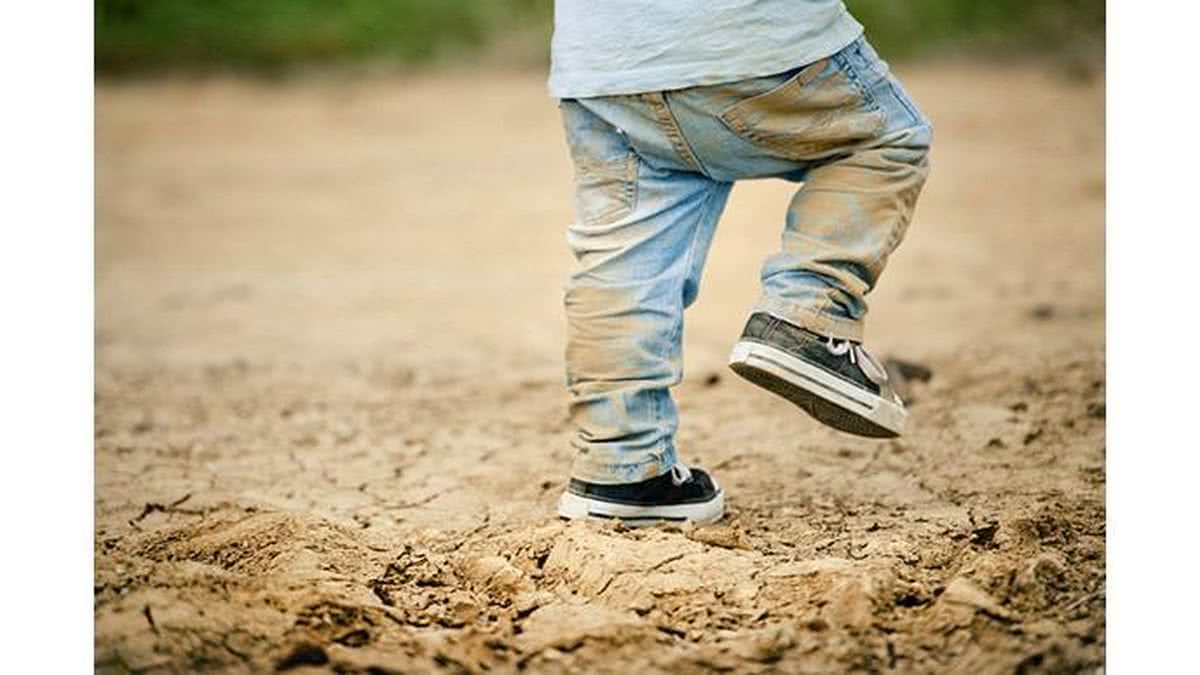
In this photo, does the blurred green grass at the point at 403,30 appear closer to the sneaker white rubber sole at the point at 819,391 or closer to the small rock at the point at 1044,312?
the small rock at the point at 1044,312

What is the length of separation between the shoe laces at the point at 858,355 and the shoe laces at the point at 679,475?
1.08 feet

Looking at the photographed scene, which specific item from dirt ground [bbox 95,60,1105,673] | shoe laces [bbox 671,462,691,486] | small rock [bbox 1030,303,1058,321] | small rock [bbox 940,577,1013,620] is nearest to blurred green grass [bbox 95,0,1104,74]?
dirt ground [bbox 95,60,1105,673]

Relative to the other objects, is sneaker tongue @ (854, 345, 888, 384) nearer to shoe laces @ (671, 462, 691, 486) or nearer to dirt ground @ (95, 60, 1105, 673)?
dirt ground @ (95, 60, 1105, 673)

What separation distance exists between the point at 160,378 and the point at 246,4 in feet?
16.8

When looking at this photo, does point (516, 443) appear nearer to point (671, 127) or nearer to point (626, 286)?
point (626, 286)

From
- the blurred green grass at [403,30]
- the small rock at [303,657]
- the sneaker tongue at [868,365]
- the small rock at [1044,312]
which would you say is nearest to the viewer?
the small rock at [303,657]

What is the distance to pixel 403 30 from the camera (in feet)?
28.0

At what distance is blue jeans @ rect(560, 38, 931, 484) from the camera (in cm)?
229

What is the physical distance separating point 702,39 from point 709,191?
0.27 metres

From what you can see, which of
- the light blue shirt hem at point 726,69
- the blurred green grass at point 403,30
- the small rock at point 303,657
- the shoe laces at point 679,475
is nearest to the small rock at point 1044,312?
the shoe laces at point 679,475

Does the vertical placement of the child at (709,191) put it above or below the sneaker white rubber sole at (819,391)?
above

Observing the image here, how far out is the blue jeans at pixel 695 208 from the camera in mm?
2291

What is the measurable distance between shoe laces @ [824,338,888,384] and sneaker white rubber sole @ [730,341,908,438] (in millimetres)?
35

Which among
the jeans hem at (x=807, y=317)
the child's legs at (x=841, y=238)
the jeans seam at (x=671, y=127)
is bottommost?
the jeans hem at (x=807, y=317)
